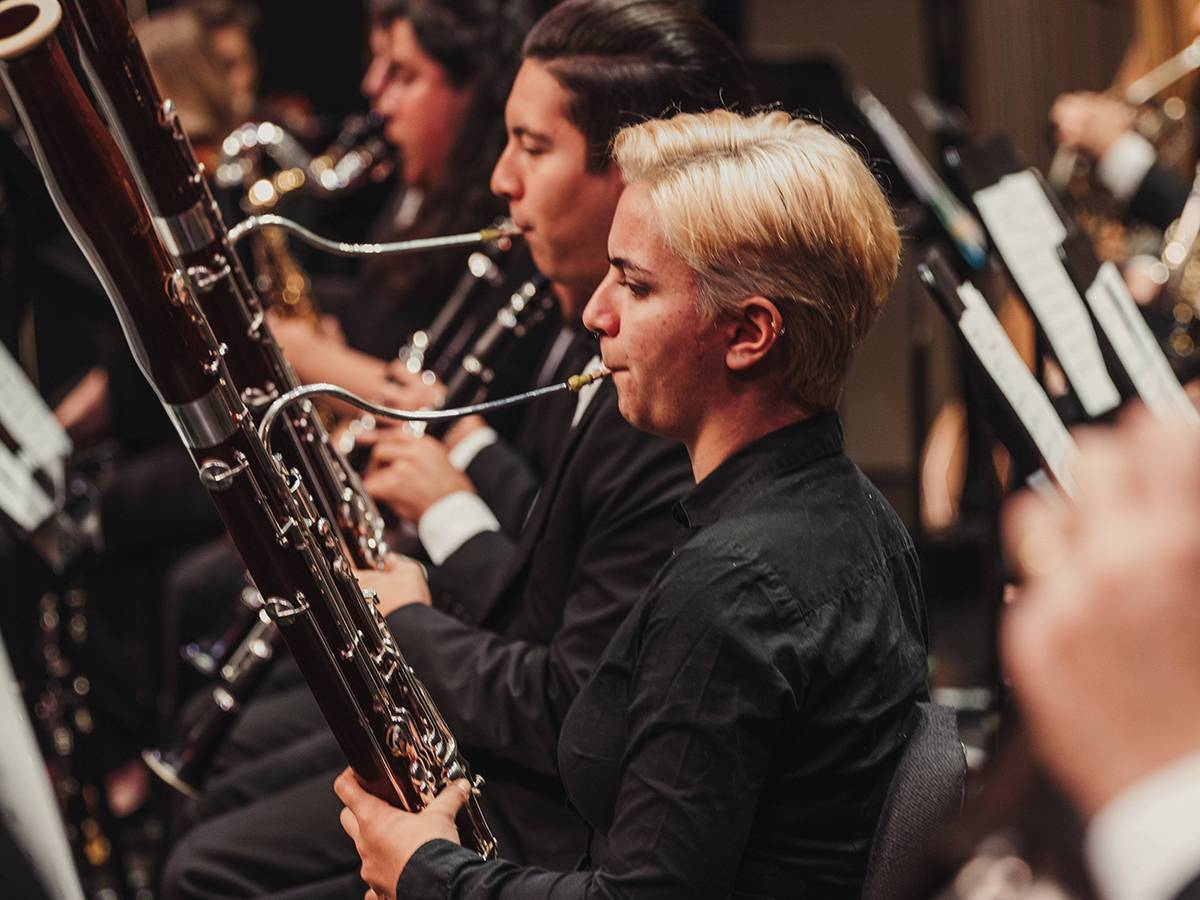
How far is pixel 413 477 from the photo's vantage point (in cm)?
186

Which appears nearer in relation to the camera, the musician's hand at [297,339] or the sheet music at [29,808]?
the sheet music at [29,808]

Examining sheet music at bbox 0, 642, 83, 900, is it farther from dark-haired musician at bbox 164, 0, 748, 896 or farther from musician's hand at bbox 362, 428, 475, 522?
musician's hand at bbox 362, 428, 475, 522

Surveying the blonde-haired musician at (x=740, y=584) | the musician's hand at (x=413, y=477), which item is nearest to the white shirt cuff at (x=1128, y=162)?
the musician's hand at (x=413, y=477)

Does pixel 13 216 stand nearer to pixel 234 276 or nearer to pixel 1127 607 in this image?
pixel 234 276

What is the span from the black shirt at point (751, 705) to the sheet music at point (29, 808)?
1.24 feet

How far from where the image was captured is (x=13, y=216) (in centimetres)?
256

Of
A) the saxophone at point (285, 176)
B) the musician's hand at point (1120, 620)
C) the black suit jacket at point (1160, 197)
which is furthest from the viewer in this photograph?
the black suit jacket at point (1160, 197)

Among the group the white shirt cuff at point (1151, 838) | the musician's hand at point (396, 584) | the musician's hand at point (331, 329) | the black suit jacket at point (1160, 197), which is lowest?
the black suit jacket at point (1160, 197)

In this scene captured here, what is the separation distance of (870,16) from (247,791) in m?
4.32

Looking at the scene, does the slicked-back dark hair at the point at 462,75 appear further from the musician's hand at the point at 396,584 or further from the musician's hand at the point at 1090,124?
the musician's hand at the point at 1090,124

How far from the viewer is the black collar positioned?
1.28 meters

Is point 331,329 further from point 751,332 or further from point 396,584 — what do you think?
point 751,332

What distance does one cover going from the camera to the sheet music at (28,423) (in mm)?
2178

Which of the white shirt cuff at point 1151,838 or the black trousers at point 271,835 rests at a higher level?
the white shirt cuff at point 1151,838
